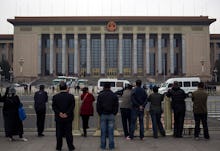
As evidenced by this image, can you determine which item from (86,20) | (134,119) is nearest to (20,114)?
(134,119)

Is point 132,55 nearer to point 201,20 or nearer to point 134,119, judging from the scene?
point 201,20

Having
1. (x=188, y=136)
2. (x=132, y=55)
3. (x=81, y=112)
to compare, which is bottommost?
(x=188, y=136)

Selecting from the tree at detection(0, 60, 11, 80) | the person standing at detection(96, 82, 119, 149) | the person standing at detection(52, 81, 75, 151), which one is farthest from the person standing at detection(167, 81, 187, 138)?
the tree at detection(0, 60, 11, 80)

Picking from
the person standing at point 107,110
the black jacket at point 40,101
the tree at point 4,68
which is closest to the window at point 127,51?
the tree at point 4,68

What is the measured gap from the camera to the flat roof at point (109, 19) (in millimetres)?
89562

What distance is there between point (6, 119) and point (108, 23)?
78845 mm

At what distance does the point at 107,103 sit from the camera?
10758 millimetres

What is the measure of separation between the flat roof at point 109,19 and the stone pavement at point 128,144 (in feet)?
257

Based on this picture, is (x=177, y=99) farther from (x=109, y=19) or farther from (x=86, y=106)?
(x=109, y=19)

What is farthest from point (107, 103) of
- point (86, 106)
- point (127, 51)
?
point (127, 51)

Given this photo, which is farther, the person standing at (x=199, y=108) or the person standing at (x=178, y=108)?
the person standing at (x=178, y=108)

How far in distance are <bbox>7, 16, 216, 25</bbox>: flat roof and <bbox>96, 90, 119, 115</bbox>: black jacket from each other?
79897 millimetres

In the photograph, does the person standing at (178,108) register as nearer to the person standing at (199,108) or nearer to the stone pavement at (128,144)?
the stone pavement at (128,144)

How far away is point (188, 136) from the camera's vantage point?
13.2 metres
